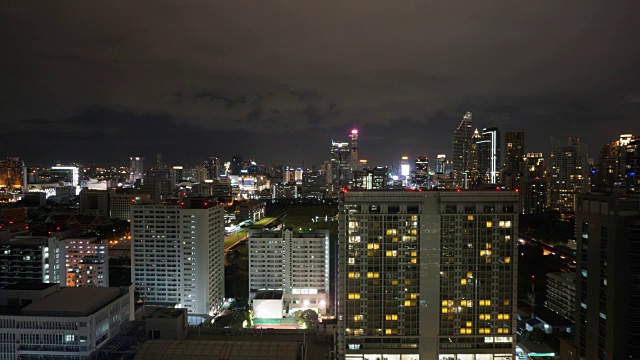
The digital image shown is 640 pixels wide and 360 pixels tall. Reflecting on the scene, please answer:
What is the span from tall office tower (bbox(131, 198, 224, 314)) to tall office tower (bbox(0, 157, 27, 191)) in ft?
118

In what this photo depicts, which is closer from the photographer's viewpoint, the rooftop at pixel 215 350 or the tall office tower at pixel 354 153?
the rooftop at pixel 215 350

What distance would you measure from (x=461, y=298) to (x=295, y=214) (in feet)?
82.5

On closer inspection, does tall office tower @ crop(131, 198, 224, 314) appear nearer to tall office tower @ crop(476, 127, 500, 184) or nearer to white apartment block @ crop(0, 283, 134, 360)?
white apartment block @ crop(0, 283, 134, 360)

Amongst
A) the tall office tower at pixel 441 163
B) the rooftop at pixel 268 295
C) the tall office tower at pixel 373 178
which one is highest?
the tall office tower at pixel 441 163

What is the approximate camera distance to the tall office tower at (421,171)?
32.9 meters

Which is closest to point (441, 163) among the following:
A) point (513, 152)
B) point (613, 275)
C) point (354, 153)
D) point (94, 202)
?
point (513, 152)

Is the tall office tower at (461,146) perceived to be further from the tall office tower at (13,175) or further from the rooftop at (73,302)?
the tall office tower at (13,175)

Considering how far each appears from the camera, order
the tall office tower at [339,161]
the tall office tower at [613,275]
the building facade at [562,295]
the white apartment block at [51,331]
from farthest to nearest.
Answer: the tall office tower at [339,161] < the building facade at [562,295] < the white apartment block at [51,331] < the tall office tower at [613,275]

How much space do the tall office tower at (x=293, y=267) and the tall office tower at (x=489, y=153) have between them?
753 inches

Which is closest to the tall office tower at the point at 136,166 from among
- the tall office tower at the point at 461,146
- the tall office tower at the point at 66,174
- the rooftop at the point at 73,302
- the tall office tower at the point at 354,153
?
the tall office tower at the point at 66,174

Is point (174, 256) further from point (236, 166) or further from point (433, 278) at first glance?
point (236, 166)

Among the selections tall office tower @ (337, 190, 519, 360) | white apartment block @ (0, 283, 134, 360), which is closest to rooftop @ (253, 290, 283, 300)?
tall office tower @ (337, 190, 519, 360)

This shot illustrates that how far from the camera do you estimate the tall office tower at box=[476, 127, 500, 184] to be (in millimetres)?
30625

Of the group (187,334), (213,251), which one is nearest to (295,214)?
(213,251)
